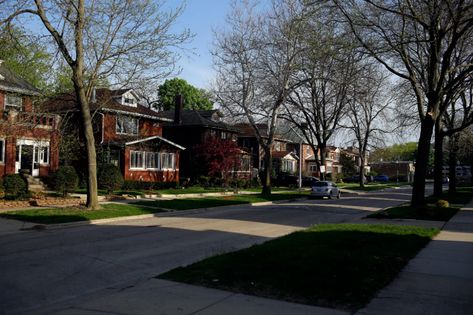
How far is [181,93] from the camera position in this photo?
83562 mm

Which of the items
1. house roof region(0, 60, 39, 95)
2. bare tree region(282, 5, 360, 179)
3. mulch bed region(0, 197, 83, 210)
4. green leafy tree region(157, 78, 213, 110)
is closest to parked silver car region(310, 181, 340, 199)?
bare tree region(282, 5, 360, 179)

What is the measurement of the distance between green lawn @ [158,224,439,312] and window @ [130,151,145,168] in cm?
2856

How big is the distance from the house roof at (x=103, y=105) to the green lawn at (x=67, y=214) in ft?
15.1

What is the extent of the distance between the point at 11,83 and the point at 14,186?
9029mm

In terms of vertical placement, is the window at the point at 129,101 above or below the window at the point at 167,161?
above

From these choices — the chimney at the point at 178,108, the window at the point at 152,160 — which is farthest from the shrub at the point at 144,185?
the chimney at the point at 178,108

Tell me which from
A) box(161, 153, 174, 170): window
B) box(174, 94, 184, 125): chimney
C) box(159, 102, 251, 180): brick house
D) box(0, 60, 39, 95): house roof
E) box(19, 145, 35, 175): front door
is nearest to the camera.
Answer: box(0, 60, 39, 95): house roof

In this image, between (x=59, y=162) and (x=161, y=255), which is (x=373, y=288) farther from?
(x=59, y=162)

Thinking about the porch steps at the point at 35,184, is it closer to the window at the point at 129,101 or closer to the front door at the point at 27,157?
the front door at the point at 27,157

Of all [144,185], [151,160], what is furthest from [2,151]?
[151,160]

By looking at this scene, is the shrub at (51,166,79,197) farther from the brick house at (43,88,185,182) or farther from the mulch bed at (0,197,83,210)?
the brick house at (43,88,185,182)

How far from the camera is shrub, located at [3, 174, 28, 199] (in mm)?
23984

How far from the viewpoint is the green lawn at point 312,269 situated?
7332 mm

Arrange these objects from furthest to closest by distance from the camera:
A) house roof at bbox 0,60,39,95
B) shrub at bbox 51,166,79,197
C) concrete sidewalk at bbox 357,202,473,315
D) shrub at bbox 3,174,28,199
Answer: house roof at bbox 0,60,39,95, shrub at bbox 51,166,79,197, shrub at bbox 3,174,28,199, concrete sidewalk at bbox 357,202,473,315
